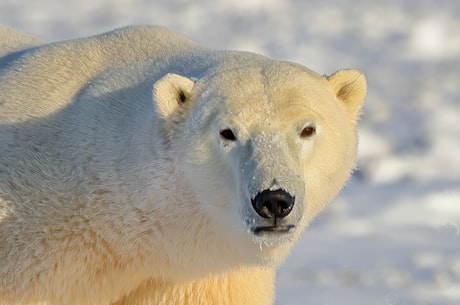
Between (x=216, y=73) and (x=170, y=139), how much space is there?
0.31 m

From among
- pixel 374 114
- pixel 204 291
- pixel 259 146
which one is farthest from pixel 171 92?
pixel 374 114

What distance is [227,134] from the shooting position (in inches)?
144

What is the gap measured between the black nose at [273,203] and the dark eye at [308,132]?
0.33 meters

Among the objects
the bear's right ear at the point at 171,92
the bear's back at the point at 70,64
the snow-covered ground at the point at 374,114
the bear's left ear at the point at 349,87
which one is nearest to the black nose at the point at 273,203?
the bear's right ear at the point at 171,92

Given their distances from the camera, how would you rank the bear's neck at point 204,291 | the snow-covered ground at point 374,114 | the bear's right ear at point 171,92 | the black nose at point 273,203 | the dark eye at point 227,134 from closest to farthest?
the black nose at point 273,203
the dark eye at point 227,134
the bear's right ear at point 171,92
the bear's neck at point 204,291
the snow-covered ground at point 374,114

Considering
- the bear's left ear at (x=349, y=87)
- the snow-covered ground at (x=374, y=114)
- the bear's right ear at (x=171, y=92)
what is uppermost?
the snow-covered ground at (x=374, y=114)

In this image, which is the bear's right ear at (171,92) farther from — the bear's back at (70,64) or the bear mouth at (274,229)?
the bear mouth at (274,229)

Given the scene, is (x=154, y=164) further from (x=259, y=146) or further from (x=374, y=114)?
(x=374, y=114)

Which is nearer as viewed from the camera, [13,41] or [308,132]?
[308,132]

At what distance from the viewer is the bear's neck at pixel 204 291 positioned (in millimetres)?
4273

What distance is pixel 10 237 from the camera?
3.98 meters

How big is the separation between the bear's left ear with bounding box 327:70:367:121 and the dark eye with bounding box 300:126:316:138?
41cm

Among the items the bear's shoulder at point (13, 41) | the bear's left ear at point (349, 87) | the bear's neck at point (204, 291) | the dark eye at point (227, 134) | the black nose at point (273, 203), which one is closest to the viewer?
the black nose at point (273, 203)

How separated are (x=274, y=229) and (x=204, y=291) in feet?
2.88
